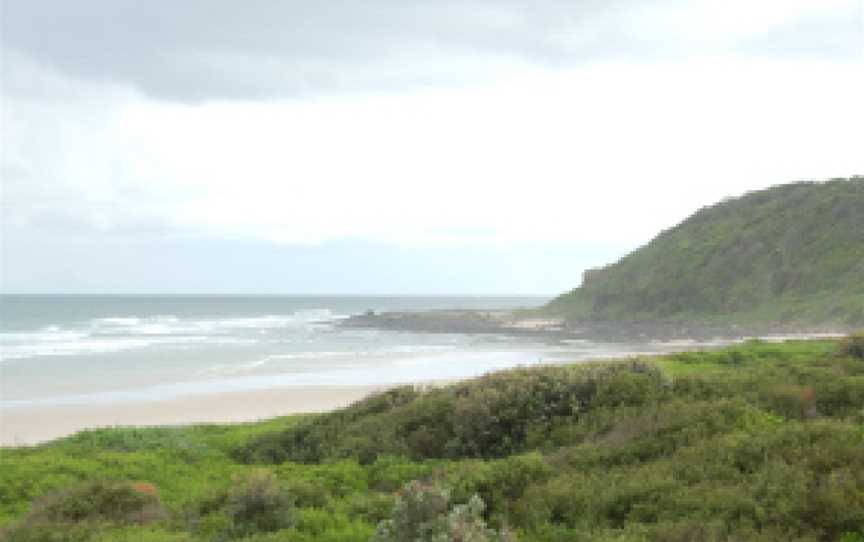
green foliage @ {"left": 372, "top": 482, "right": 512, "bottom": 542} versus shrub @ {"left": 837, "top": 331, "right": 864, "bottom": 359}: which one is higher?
shrub @ {"left": 837, "top": 331, "right": 864, "bottom": 359}

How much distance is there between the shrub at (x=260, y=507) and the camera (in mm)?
8250

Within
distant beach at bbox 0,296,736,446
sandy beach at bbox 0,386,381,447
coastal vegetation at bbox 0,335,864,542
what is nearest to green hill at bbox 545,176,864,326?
distant beach at bbox 0,296,736,446

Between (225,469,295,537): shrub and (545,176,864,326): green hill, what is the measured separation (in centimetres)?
5777

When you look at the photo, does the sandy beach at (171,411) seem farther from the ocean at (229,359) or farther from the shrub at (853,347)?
the shrub at (853,347)

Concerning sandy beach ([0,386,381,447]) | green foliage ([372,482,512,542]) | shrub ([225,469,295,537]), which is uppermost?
green foliage ([372,482,512,542])

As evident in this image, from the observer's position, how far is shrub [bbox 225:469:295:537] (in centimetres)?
825

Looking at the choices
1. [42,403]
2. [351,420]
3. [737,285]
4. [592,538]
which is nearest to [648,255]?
[737,285]

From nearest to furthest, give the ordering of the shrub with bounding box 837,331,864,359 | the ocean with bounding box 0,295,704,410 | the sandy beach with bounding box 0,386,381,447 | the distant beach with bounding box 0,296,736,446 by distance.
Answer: the shrub with bounding box 837,331,864,359, the sandy beach with bounding box 0,386,381,447, the distant beach with bounding box 0,296,736,446, the ocean with bounding box 0,295,704,410

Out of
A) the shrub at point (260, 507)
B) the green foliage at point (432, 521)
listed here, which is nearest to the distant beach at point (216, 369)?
the shrub at point (260, 507)

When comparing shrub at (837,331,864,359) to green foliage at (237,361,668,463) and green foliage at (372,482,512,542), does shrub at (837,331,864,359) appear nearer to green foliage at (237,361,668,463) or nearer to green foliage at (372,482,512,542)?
green foliage at (237,361,668,463)

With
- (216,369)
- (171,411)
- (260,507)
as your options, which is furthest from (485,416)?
(216,369)

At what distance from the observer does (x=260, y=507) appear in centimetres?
848

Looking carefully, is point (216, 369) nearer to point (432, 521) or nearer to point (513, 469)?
point (513, 469)

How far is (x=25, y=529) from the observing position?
8.86m
